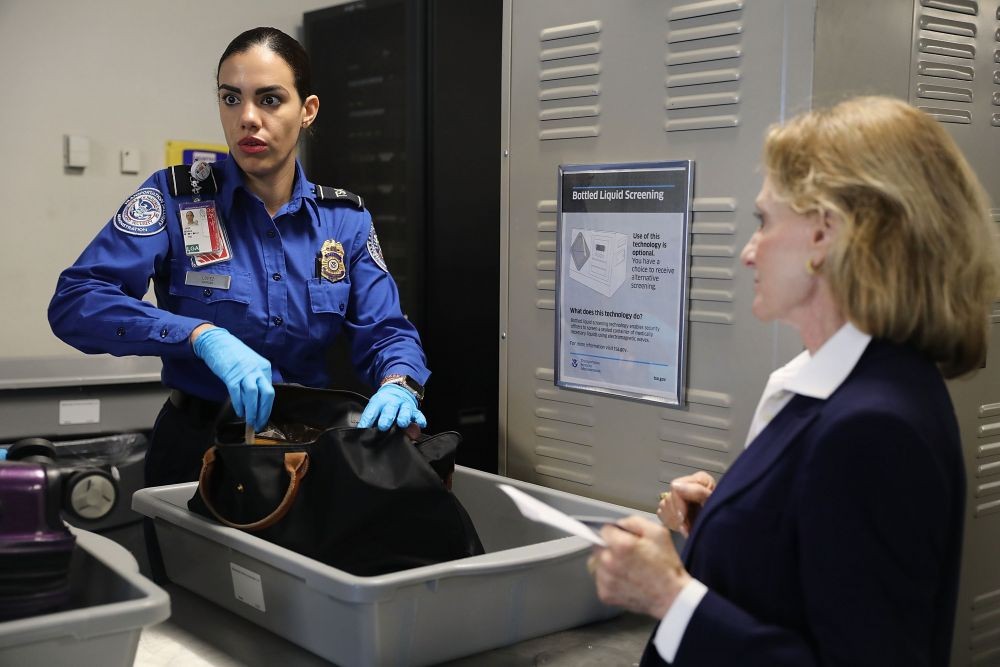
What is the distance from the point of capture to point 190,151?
11.0 ft

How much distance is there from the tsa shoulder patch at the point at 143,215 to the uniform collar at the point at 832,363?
1.24 metres

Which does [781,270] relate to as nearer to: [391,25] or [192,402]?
[192,402]

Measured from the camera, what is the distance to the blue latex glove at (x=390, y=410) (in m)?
1.57

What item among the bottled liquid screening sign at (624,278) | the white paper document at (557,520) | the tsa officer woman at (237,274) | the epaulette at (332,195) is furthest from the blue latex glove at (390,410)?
the white paper document at (557,520)

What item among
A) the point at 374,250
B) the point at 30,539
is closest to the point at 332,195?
the point at 374,250

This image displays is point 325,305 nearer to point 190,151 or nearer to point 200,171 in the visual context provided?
point 200,171

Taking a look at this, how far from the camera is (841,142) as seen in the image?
916 mm

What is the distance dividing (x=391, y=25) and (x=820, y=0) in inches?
67.3

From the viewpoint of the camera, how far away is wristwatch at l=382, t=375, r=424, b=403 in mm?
1726

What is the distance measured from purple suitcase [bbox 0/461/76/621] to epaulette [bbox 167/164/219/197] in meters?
0.84

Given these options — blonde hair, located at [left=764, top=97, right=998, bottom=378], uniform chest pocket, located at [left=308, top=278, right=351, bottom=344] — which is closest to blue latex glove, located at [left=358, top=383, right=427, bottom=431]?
uniform chest pocket, located at [left=308, top=278, right=351, bottom=344]

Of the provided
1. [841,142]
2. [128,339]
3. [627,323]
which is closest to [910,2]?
[627,323]

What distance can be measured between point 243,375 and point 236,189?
43 centimetres

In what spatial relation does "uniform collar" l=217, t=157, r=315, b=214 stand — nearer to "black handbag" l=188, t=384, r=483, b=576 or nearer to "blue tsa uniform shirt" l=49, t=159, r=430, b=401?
"blue tsa uniform shirt" l=49, t=159, r=430, b=401
